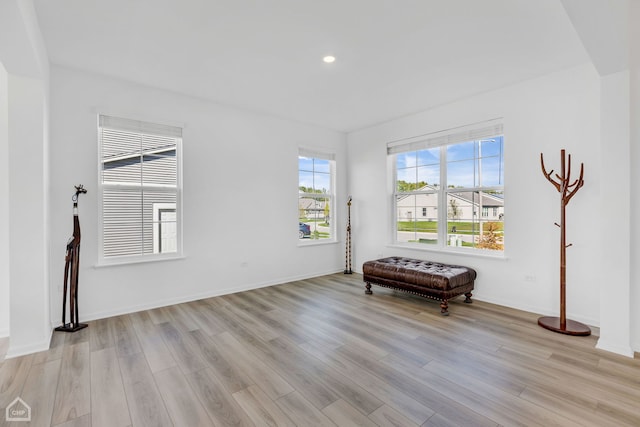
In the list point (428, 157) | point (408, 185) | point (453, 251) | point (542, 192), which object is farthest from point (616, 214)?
point (408, 185)

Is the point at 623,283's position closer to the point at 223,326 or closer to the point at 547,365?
the point at 547,365

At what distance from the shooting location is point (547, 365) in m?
2.47

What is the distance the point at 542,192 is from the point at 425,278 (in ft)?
5.61

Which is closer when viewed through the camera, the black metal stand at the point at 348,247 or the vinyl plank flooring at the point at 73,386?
the vinyl plank flooring at the point at 73,386

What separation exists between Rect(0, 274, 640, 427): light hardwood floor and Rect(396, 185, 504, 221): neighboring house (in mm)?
1390

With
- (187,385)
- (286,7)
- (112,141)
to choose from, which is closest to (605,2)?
(286,7)

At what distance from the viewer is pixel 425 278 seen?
387 cm

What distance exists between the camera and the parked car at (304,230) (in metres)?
5.60

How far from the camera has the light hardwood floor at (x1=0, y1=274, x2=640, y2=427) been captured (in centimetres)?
190

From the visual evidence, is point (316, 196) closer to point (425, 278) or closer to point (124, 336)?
point (425, 278)

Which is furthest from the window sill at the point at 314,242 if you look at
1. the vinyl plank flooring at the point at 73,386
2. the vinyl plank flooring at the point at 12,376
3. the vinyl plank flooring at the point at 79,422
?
the vinyl plank flooring at the point at 79,422

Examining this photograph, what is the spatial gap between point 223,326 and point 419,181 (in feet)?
12.1

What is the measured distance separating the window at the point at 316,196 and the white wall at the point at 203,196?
0.18m

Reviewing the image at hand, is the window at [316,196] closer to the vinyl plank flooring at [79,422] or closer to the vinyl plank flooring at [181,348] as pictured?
the vinyl plank flooring at [181,348]
